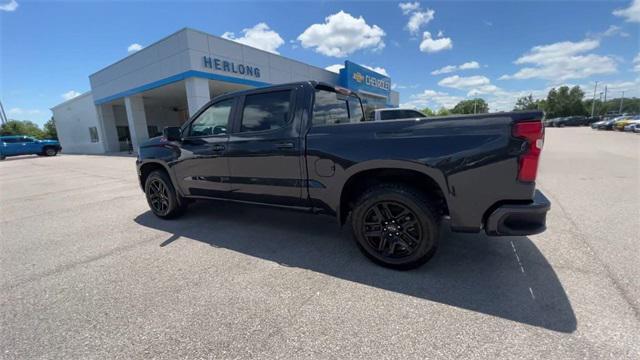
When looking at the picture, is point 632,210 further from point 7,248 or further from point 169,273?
point 7,248

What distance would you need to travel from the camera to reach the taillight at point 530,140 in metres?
2.17

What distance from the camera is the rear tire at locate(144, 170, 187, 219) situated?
4.49 m

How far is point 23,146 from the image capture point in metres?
23.4

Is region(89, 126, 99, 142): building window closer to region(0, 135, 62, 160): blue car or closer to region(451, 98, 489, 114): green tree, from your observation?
region(0, 135, 62, 160): blue car

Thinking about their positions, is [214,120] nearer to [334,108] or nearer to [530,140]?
[334,108]

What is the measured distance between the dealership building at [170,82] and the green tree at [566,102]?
64075 mm

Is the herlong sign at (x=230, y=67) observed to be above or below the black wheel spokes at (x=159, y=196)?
above

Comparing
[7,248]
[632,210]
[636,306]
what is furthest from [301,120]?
[632,210]

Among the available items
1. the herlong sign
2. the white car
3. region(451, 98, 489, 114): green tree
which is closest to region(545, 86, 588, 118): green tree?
region(451, 98, 489, 114): green tree

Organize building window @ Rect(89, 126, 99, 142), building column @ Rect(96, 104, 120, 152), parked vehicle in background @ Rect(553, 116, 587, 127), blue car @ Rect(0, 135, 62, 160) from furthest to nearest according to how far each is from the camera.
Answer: parked vehicle in background @ Rect(553, 116, 587, 127)
building window @ Rect(89, 126, 99, 142)
building column @ Rect(96, 104, 120, 152)
blue car @ Rect(0, 135, 62, 160)

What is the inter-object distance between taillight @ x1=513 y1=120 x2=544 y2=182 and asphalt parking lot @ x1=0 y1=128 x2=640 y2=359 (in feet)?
3.54

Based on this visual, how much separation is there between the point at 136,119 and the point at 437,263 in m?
24.0

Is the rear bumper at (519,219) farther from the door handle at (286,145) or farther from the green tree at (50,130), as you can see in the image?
the green tree at (50,130)

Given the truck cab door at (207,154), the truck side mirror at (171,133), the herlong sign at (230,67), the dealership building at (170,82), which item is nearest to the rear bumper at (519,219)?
the truck cab door at (207,154)
